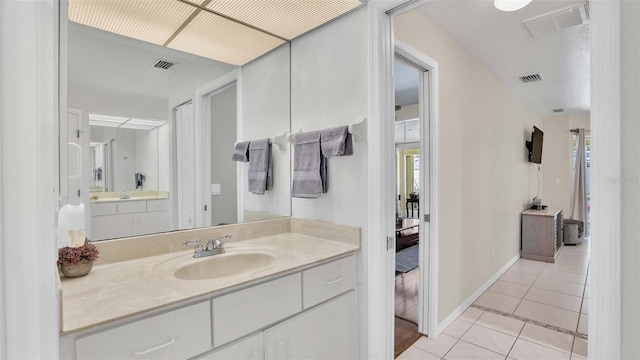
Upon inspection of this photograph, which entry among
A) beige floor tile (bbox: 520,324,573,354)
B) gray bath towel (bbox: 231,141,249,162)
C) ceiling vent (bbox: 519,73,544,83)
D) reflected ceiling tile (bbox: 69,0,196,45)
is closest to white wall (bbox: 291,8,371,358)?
gray bath towel (bbox: 231,141,249,162)

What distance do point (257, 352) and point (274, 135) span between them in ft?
4.36

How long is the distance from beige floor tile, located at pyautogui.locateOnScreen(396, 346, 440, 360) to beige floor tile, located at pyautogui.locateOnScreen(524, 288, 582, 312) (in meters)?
1.67

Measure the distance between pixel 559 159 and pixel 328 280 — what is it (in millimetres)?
6634

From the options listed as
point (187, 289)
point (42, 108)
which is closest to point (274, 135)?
point (187, 289)

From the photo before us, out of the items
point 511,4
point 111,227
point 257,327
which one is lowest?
point 257,327

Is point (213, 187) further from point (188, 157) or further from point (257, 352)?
point (257, 352)

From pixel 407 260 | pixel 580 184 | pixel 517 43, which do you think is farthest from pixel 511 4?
pixel 580 184

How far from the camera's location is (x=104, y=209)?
1.38m

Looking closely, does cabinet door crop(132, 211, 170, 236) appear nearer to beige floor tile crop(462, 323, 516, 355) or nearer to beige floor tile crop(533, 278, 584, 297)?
beige floor tile crop(462, 323, 516, 355)

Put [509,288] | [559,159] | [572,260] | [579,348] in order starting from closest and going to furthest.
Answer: [579,348], [509,288], [572,260], [559,159]

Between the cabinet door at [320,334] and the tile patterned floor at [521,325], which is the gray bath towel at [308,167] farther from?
the tile patterned floor at [521,325]

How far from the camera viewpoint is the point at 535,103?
4.99 metres

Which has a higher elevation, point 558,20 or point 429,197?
point 558,20

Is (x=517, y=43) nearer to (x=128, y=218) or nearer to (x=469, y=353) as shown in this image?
(x=469, y=353)
